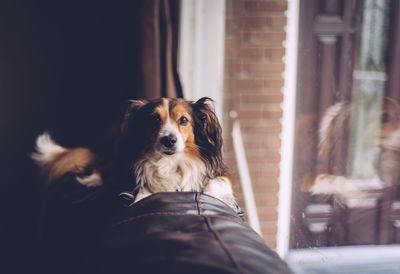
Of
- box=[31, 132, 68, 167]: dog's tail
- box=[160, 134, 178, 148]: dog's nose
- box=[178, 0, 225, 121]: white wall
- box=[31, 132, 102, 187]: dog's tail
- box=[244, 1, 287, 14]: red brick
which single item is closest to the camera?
box=[160, 134, 178, 148]: dog's nose

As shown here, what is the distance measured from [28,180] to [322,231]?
5.65ft

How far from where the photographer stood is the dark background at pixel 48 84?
1.69 meters

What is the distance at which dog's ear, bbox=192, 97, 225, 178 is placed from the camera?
1079 millimetres

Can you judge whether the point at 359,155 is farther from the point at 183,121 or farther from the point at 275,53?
the point at 183,121

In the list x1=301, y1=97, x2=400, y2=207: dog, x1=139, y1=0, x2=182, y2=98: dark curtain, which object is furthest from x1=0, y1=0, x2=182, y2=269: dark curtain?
x1=301, y1=97, x2=400, y2=207: dog

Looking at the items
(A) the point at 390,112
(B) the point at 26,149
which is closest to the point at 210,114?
(A) the point at 390,112

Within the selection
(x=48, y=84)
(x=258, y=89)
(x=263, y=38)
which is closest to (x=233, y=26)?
(x=263, y=38)

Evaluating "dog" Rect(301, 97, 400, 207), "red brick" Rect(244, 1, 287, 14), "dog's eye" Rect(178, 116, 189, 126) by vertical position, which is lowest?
"dog" Rect(301, 97, 400, 207)

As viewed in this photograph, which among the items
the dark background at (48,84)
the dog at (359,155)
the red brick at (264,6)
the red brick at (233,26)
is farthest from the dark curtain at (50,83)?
the dog at (359,155)

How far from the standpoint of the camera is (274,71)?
6.58ft

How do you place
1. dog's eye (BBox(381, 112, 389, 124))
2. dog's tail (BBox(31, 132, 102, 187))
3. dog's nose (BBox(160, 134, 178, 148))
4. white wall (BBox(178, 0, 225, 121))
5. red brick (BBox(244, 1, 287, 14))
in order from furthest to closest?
red brick (BBox(244, 1, 287, 14)) < white wall (BBox(178, 0, 225, 121)) < dog's eye (BBox(381, 112, 389, 124)) < dog's tail (BBox(31, 132, 102, 187)) < dog's nose (BBox(160, 134, 178, 148))

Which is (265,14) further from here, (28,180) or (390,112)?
(28,180)

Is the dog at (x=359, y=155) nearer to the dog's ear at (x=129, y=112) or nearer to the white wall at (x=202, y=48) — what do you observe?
the white wall at (x=202, y=48)

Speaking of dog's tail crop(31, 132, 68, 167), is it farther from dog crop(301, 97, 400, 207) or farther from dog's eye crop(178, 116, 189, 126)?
dog crop(301, 97, 400, 207)
